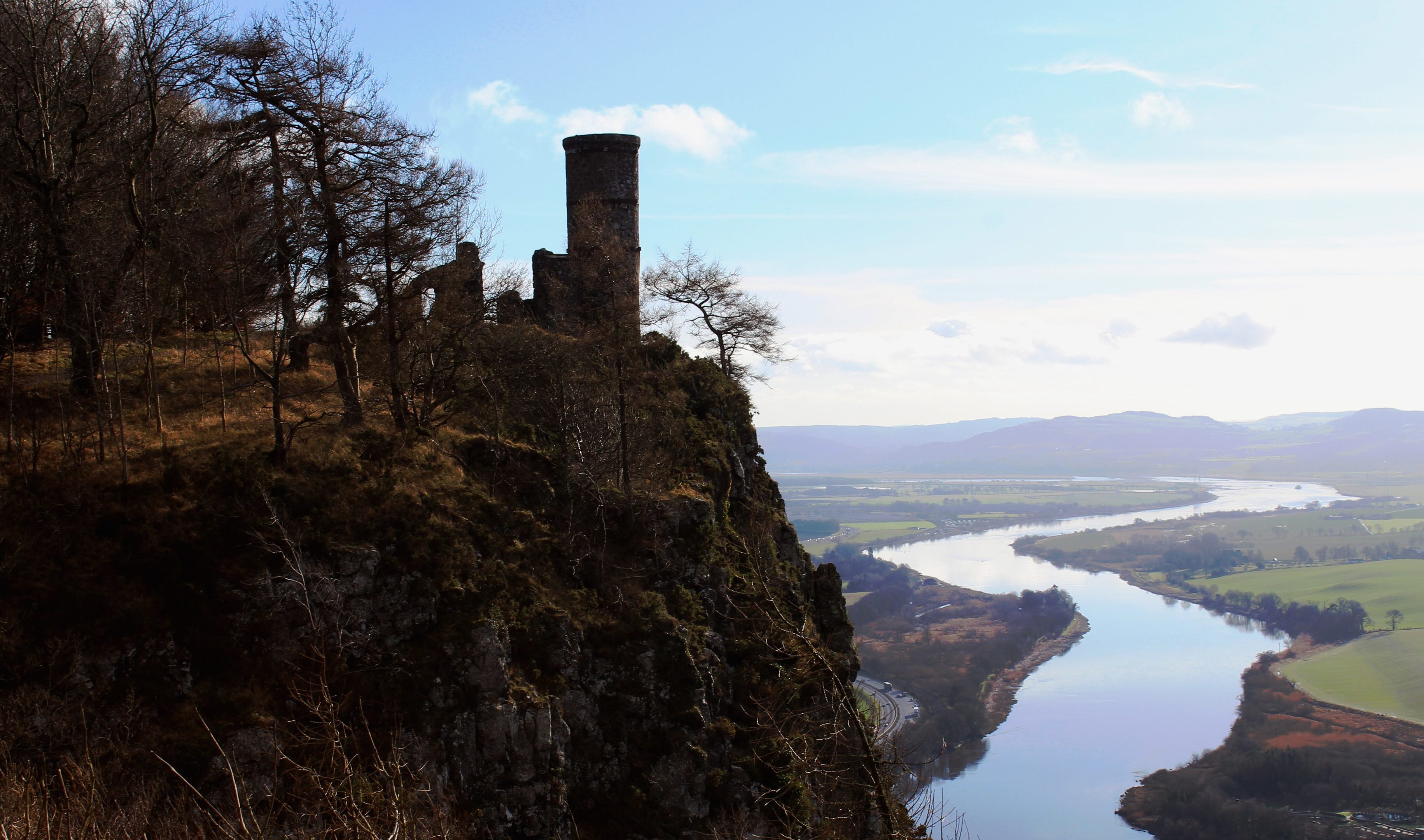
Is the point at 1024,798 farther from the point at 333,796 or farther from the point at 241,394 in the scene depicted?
the point at 333,796

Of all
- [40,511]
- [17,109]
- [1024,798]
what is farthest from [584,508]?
[1024,798]

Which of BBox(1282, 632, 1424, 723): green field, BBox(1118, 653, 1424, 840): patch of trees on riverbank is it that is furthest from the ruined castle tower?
BBox(1282, 632, 1424, 723): green field

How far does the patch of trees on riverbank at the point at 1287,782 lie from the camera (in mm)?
42406

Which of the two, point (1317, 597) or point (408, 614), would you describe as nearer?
point (408, 614)

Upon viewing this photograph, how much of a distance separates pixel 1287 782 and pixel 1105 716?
14552 mm

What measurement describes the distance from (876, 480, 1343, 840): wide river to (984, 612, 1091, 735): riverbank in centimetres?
57

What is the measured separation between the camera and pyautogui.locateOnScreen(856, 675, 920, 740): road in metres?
51.8

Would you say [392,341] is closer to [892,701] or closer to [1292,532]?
[892,701]

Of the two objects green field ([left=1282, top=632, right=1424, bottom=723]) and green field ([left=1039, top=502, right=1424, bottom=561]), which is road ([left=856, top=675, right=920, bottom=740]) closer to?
green field ([left=1282, top=632, right=1424, bottom=723])

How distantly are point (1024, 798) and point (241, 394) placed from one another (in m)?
43.7

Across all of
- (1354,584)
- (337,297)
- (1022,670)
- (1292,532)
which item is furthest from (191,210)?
(1292,532)

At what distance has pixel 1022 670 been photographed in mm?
69875

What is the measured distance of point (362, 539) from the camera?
1614cm

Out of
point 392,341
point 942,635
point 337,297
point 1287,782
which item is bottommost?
point 1287,782
